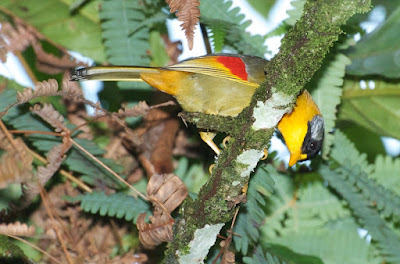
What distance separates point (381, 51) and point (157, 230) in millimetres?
2510

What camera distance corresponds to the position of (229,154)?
2285 millimetres

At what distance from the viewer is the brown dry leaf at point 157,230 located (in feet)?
8.00

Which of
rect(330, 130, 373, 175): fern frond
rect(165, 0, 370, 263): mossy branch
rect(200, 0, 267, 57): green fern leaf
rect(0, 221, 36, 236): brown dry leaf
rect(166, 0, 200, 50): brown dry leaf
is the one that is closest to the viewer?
rect(165, 0, 370, 263): mossy branch

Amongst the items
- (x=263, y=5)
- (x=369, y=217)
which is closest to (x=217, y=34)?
(x=263, y=5)

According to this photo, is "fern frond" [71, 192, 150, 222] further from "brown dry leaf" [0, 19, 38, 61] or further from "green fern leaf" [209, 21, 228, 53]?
"brown dry leaf" [0, 19, 38, 61]

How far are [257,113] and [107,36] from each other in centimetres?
196

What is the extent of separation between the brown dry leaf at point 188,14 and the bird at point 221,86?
94cm

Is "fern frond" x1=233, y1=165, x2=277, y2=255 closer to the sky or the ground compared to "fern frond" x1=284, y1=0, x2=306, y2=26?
closer to the ground

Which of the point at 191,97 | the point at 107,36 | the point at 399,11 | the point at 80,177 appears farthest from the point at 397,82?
the point at 80,177

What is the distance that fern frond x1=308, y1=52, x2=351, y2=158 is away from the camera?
3541 mm

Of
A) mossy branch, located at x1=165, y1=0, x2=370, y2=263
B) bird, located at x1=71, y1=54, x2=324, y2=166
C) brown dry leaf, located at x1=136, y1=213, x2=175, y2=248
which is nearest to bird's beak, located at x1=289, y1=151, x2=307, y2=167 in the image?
bird, located at x1=71, y1=54, x2=324, y2=166

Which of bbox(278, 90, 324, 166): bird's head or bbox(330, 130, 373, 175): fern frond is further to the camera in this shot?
bbox(330, 130, 373, 175): fern frond

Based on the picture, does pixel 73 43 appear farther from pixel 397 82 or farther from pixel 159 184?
pixel 397 82

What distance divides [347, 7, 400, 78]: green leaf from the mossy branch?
79.4 inches
